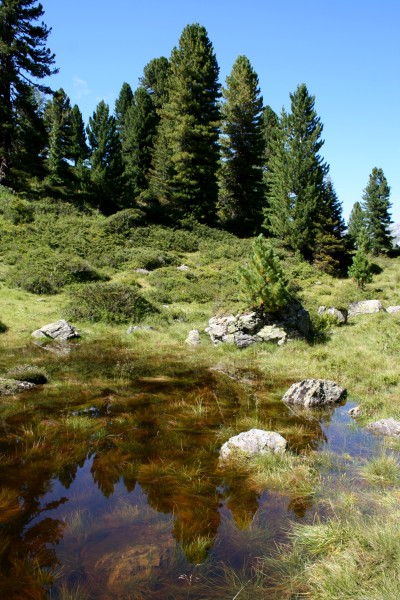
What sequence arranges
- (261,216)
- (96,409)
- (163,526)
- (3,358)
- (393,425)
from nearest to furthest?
(163,526) < (393,425) < (96,409) < (3,358) < (261,216)

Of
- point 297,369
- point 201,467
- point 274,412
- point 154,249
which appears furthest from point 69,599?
point 154,249

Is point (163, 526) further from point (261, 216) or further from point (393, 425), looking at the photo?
point (261, 216)

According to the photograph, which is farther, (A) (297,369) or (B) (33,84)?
(B) (33,84)

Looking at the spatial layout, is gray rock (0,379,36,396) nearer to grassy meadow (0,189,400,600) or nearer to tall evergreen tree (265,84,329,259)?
grassy meadow (0,189,400,600)

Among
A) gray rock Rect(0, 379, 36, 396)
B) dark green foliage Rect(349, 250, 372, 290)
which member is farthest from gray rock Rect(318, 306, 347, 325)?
gray rock Rect(0, 379, 36, 396)

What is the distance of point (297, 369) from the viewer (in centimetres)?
1199

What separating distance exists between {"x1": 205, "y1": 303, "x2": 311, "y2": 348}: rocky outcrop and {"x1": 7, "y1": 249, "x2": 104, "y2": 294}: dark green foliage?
10884 mm

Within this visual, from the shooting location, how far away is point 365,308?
21438 mm

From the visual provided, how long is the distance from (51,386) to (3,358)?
11.6ft

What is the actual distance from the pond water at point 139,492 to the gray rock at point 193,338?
→ 22.6ft

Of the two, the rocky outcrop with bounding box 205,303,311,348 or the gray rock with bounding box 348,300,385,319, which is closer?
the rocky outcrop with bounding box 205,303,311,348

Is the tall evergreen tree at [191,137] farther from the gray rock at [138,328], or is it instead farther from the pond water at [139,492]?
the pond water at [139,492]

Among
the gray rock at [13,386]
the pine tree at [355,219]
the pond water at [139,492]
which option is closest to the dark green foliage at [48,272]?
the gray rock at [13,386]

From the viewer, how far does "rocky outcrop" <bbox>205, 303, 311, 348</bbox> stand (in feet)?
50.4
